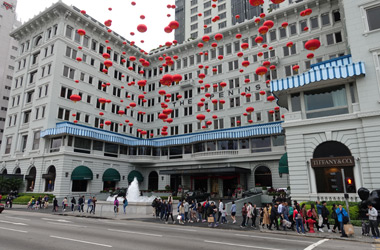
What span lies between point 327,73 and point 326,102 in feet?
8.24

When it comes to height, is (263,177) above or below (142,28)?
below

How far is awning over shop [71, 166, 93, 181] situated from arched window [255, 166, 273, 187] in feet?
83.1

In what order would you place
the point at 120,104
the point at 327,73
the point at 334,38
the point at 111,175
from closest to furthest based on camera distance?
the point at 327,73, the point at 334,38, the point at 111,175, the point at 120,104

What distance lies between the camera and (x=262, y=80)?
4325 centimetres

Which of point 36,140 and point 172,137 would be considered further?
point 172,137

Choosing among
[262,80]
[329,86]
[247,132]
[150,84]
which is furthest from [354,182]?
[150,84]

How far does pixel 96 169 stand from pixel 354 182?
35404 millimetres

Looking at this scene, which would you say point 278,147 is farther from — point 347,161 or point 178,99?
point 178,99

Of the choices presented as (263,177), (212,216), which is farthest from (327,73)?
(263,177)

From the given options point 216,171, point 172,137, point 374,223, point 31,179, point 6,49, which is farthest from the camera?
point 6,49

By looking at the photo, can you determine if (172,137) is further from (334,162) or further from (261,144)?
(334,162)

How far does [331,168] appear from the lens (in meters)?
19.7

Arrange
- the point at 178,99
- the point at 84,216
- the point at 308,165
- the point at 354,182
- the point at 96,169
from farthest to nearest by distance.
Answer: the point at 178,99, the point at 96,169, the point at 84,216, the point at 308,165, the point at 354,182

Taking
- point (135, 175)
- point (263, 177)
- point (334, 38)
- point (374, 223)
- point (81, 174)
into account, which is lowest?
point (374, 223)
